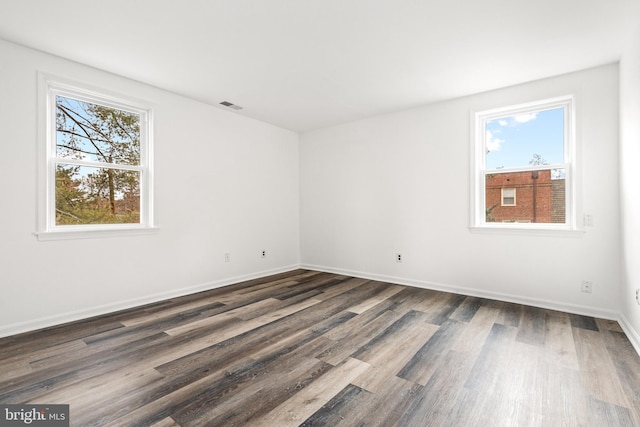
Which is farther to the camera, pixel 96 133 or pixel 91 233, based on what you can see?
pixel 96 133

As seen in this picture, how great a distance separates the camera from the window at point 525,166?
3.28m

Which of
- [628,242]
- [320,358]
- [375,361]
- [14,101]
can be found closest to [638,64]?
[628,242]

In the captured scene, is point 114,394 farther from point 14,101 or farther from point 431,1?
point 431,1

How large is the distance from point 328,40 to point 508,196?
2722mm

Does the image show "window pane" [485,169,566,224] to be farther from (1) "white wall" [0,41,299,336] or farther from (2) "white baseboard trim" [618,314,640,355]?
(1) "white wall" [0,41,299,336]

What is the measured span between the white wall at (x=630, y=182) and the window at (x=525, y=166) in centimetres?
47

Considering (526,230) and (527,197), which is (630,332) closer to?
(526,230)

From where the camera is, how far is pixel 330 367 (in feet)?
6.81

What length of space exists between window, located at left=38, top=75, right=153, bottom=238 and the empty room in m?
0.02

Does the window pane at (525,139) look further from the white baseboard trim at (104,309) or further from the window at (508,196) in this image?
the white baseboard trim at (104,309)

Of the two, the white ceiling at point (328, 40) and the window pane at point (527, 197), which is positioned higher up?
the white ceiling at point (328, 40)

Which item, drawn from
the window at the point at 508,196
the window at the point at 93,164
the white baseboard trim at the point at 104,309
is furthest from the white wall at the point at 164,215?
the window at the point at 508,196

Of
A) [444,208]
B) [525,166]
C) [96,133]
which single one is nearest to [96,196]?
[96,133]

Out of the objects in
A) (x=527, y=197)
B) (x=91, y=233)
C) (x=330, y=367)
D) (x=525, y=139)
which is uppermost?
(x=525, y=139)
